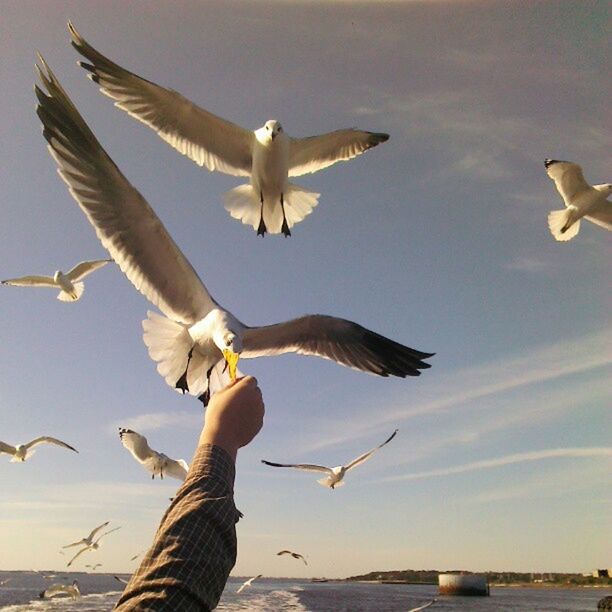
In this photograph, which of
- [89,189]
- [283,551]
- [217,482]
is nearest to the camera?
[217,482]

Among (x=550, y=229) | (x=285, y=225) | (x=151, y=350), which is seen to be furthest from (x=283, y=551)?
(x=151, y=350)

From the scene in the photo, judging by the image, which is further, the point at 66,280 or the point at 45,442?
the point at 45,442

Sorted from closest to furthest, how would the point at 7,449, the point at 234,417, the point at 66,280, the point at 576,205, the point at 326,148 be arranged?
the point at 234,417
the point at 326,148
the point at 66,280
the point at 576,205
the point at 7,449

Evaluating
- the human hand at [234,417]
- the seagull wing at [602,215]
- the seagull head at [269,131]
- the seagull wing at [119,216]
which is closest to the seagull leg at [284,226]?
the seagull head at [269,131]

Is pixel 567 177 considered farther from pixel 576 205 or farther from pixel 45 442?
pixel 45 442

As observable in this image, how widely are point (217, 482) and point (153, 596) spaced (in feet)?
0.53

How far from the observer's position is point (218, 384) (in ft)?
12.6

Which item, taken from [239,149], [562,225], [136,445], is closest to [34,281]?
[136,445]

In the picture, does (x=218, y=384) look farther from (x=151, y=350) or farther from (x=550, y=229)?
(x=550, y=229)

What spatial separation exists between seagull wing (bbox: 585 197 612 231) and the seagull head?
5.46 meters

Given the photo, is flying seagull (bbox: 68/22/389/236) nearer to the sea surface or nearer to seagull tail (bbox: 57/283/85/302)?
seagull tail (bbox: 57/283/85/302)

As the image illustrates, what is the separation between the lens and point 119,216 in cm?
345

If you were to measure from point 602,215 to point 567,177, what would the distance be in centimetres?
95

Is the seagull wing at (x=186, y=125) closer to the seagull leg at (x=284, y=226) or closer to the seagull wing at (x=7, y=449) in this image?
the seagull leg at (x=284, y=226)
